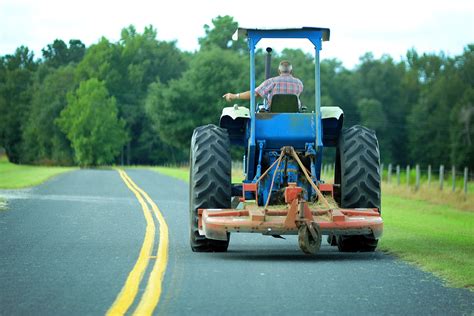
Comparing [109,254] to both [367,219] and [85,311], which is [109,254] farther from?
[85,311]

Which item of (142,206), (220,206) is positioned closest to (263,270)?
(220,206)

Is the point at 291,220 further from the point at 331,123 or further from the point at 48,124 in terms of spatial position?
the point at 48,124

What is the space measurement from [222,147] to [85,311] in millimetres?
5872

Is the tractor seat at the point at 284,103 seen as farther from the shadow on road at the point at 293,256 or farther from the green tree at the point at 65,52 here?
the green tree at the point at 65,52

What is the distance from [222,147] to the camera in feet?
48.2

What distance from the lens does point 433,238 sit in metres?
17.5

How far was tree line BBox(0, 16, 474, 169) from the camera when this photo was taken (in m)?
84.2

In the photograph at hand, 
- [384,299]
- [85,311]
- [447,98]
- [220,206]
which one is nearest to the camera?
[85,311]

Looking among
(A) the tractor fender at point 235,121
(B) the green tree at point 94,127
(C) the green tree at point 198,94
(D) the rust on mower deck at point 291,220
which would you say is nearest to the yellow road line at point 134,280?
(D) the rust on mower deck at point 291,220

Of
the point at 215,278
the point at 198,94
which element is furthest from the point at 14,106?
the point at 215,278

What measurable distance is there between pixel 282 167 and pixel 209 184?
991 mm

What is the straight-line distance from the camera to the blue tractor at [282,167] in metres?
14.1

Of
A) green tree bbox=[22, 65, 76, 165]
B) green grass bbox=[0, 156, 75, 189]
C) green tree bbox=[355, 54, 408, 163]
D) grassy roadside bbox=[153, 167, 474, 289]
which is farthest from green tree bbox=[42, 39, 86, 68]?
grassy roadside bbox=[153, 167, 474, 289]

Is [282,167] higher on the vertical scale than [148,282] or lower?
higher
